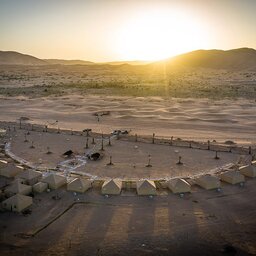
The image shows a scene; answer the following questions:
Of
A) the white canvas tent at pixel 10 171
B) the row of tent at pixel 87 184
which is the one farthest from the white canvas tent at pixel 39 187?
the white canvas tent at pixel 10 171

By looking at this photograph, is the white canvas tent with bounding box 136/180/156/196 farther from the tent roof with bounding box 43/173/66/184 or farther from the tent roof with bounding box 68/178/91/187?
the tent roof with bounding box 43/173/66/184

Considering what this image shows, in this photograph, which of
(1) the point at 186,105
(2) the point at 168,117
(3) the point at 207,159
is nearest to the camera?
(3) the point at 207,159

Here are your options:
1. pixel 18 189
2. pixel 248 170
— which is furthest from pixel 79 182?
pixel 248 170

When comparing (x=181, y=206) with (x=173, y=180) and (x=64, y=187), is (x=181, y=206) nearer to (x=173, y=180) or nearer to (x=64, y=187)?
(x=173, y=180)

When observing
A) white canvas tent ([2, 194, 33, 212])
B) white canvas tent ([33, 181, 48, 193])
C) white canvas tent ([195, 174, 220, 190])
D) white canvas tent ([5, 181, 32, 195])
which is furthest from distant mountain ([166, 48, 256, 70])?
white canvas tent ([2, 194, 33, 212])

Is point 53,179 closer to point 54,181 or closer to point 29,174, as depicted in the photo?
point 54,181

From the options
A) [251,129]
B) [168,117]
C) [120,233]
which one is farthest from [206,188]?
[168,117]
